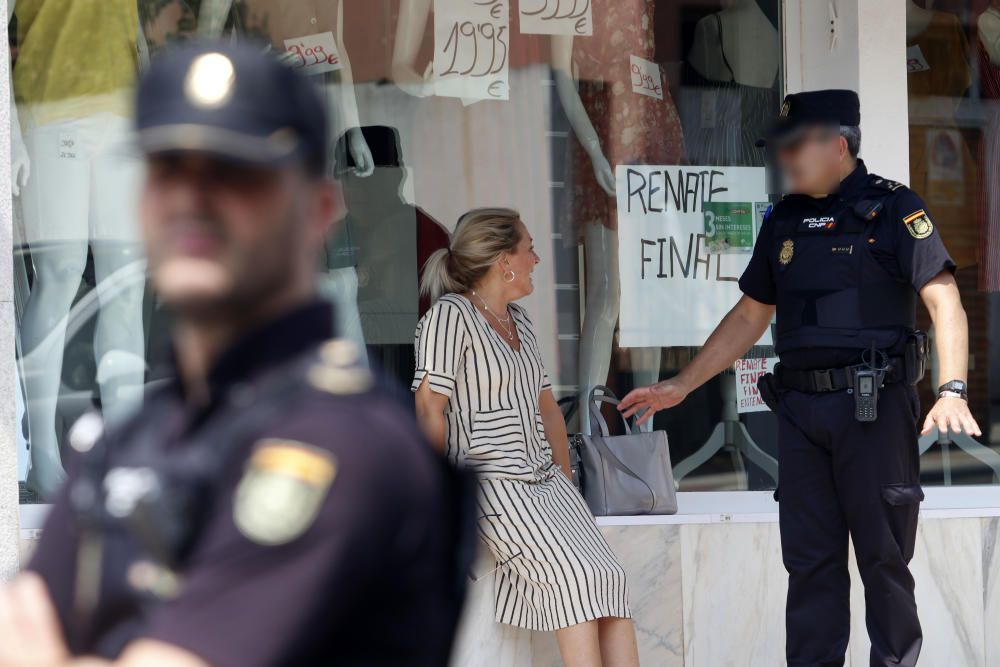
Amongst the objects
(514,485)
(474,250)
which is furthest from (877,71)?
(514,485)

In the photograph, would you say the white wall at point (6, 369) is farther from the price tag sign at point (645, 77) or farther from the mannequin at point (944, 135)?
the mannequin at point (944, 135)

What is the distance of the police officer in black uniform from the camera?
13.1 feet

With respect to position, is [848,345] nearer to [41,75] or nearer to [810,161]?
[810,161]

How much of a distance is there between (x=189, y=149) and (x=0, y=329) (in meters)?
3.51

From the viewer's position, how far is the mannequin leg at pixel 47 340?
4.91m

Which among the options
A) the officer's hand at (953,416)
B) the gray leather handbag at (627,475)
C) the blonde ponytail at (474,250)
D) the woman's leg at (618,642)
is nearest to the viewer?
the officer's hand at (953,416)

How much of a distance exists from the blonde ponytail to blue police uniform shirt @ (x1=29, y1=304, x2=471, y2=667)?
11.1 feet

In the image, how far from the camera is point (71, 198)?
195 inches

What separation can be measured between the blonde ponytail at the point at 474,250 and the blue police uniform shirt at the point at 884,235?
0.89 meters

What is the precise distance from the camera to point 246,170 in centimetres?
104

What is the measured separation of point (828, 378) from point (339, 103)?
233 cm

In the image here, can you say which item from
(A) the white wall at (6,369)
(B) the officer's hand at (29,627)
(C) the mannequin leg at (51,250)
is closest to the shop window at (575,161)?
(C) the mannequin leg at (51,250)

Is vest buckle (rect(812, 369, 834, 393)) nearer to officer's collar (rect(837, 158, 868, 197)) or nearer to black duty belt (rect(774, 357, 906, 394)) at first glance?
black duty belt (rect(774, 357, 906, 394))

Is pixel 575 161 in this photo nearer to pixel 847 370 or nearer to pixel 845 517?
pixel 847 370
